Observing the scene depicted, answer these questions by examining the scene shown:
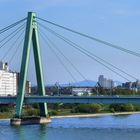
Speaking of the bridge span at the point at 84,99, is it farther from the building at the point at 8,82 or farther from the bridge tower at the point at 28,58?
the building at the point at 8,82

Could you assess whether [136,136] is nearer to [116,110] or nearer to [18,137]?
[18,137]

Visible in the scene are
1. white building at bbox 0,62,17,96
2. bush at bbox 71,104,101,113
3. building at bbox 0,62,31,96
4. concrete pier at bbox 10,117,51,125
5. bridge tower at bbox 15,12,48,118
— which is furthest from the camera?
building at bbox 0,62,31,96

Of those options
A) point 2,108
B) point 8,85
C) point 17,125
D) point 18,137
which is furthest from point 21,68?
point 8,85

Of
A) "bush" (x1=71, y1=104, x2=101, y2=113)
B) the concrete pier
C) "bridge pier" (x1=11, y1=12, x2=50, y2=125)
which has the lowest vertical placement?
the concrete pier

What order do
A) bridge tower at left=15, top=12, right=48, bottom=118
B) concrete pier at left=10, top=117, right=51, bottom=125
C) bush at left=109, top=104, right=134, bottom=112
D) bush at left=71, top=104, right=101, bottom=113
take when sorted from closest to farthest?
1. bridge tower at left=15, top=12, right=48, bottom=118
2. concrete pier at left=10, top=117, right=51, bottom=125
3. bush at left=71, top=104, right=101, bottom=113
4. bush at left=109, top=104, right=134, bottom=112

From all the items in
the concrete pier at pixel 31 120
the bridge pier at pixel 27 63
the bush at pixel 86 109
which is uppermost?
the bridge pier at pixel 27 63

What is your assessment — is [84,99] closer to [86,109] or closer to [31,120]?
[31,120]

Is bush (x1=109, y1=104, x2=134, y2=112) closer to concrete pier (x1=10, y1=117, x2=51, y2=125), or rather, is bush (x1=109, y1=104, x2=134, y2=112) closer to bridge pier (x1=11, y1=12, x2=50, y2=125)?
concrete pier (x1=10, y1=117, x2=51, y2=125)

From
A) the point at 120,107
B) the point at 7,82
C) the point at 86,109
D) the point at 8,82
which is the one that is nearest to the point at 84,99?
the point at 86,109

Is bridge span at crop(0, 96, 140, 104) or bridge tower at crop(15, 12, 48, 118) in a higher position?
bridge tower at crop(15, 12, 48, 118)

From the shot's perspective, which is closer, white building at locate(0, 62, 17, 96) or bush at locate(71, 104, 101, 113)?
bush at locate(71, 104, 101, 113)

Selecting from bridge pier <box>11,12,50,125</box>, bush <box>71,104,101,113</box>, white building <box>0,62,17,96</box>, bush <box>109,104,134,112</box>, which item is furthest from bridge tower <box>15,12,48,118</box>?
white building <box>0,62,17,96</box>

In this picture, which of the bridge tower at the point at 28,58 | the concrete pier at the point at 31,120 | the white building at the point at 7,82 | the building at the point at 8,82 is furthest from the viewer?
the building at the point at 8,82

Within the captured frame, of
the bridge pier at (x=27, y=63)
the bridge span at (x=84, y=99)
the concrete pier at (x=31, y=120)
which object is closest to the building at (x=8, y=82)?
the concrete pier at (x=31, y=120)
